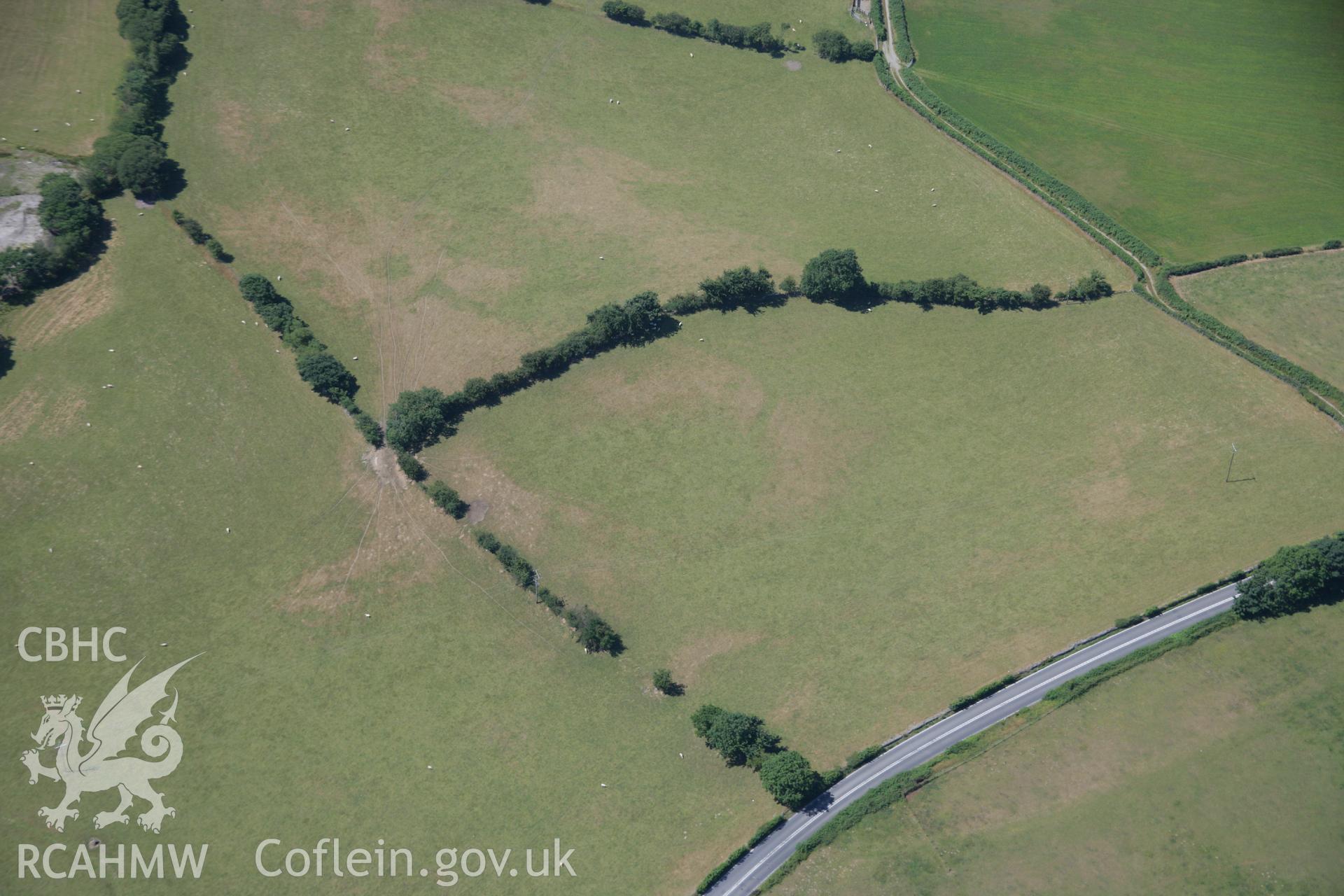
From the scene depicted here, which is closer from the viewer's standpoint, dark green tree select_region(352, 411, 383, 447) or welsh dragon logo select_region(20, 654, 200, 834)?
welsh dragon logo select_region(20, 654, 200, 834)

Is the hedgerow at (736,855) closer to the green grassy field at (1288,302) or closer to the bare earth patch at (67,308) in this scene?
the green grassy field at (1288,302)

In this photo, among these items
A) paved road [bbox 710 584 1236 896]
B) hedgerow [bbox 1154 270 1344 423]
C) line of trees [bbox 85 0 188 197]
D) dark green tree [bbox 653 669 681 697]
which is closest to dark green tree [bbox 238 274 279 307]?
line of trees [bbox 85 0 188 197]

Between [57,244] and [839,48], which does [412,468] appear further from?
[839,48]

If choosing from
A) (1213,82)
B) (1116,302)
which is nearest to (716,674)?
(1116,302)

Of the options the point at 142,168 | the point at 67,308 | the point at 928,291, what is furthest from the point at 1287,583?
the point at 142,168

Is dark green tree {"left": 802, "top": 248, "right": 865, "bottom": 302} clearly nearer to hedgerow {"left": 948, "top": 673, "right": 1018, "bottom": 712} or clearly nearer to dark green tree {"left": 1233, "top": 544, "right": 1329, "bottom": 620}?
hedgerow {"left": 948, "top": 673, "right": 1018, "bottom": 712}

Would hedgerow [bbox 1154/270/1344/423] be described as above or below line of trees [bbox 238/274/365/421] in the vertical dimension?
above

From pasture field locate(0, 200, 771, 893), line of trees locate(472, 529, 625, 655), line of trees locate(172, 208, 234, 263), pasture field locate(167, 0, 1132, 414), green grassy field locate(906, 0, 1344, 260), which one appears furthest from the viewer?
green grassy field locate(906, 0, 1344, 260)

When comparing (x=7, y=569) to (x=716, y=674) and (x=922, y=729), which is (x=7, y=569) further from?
(x=922, y=729)

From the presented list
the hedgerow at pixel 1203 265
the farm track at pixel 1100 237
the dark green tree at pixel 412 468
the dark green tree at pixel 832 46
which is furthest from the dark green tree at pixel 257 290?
the hedgerow at pixel 1203 265
